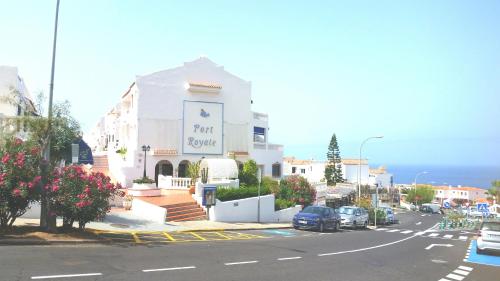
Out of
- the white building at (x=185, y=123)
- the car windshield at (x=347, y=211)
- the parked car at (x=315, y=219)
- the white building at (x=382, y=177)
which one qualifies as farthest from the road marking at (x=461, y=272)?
the white building at (x=382, y=177)

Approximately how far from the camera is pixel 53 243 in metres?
15.0

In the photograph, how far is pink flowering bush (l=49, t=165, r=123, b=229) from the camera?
16.0 m

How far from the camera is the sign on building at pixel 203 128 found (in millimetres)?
41406

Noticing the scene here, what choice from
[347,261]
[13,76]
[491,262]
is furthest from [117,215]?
[13,76]

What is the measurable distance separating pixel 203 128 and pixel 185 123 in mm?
1835

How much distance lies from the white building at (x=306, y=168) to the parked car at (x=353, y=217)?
48.3 metres

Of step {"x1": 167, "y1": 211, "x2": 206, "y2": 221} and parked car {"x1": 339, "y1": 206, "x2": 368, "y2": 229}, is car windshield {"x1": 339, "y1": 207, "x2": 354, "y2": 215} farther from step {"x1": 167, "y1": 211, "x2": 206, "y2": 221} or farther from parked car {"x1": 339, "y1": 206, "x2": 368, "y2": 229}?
step {"x1": 167, "y1": 211, "x2": 206, "y2": 221}

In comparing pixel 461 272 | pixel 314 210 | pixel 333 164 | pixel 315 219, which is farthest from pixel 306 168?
pixel 461 272

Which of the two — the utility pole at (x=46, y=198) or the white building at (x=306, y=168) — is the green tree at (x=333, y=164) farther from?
the utility pole at (x=46, y=198)

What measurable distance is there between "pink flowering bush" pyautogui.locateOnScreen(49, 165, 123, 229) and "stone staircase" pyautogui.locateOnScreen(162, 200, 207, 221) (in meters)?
8.23

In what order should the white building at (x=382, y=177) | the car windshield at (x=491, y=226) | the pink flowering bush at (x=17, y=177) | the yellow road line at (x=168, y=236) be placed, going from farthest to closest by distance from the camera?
the white building at (x=382, y=177) → the car windshield at (x=491, y=226) → the yellow road line at (x=168, y=236) → the pink flowering bush at (x=17, y=177)

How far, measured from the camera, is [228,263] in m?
13.3

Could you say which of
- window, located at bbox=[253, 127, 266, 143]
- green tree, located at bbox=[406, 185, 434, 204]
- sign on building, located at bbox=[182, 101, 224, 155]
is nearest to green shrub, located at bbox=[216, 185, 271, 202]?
sign on building, located at bbox=[182, 101, 224, 155]

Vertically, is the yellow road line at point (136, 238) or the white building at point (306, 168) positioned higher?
the white building at point (306, 168)
